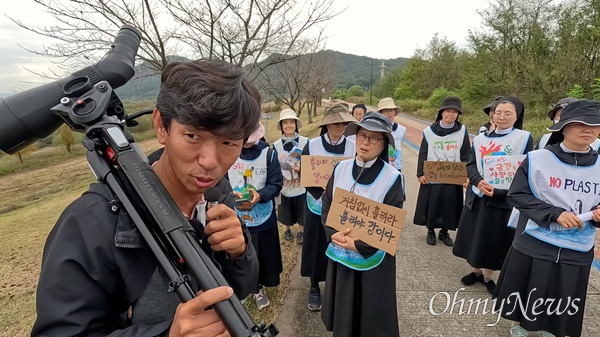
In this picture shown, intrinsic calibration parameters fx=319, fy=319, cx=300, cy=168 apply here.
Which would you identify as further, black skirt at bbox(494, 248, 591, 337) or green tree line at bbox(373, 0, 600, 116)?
green tree line at bbox(373, 0, 600, 116)

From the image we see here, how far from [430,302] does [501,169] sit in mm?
1587

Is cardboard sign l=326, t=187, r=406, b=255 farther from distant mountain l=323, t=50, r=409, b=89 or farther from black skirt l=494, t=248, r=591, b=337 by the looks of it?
distant mountain l=323, t=50, r=409, b=89

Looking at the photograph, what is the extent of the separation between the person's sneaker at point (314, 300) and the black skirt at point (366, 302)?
726 mm

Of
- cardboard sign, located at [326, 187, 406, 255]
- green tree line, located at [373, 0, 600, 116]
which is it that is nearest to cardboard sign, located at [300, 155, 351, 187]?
cardboard sign, located at [326, 187, 406, 255]

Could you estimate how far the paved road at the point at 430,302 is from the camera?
289 centimetres

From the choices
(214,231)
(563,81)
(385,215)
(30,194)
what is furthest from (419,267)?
(563,81)

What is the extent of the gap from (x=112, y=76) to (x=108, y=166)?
0.34 metres

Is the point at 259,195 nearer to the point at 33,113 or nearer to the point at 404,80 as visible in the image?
the point at 33,113

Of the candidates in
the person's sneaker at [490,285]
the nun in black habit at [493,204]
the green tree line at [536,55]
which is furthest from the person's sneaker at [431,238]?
the green tree line at [536,55]

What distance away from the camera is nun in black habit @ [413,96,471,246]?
4.44 m

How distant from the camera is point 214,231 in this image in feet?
3.12

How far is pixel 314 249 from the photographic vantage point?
3373mm

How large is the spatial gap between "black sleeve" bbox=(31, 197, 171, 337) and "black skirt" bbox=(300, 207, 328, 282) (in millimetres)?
2586

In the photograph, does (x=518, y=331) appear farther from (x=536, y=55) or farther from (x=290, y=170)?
(x=536, y=55)
